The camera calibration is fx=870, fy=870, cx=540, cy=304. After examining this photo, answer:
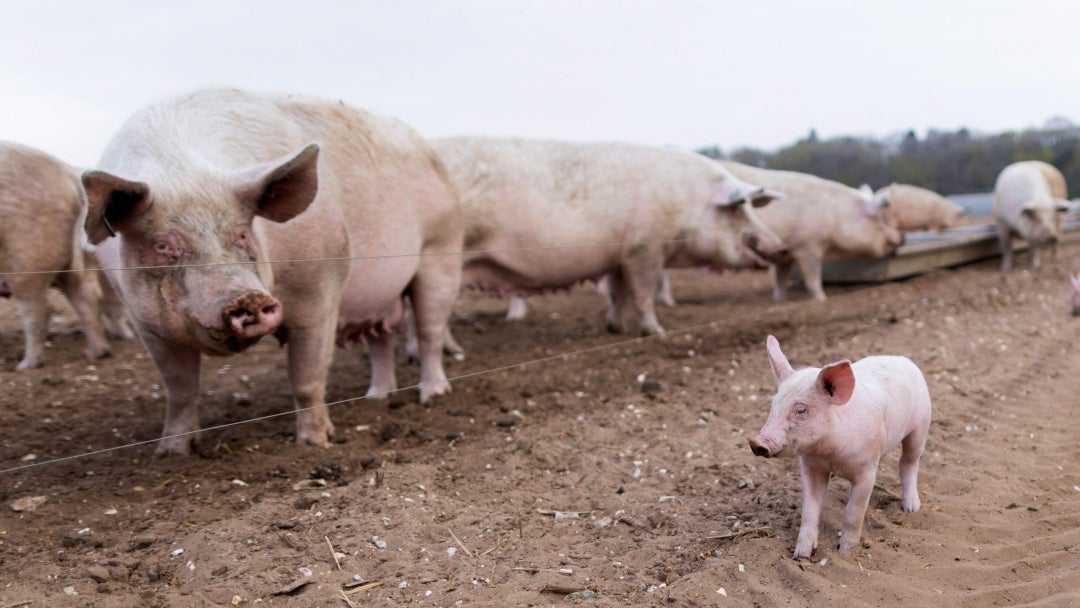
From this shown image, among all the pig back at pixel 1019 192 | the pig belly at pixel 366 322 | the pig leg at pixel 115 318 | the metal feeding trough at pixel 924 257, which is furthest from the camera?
the pig back at pixel 1019 192

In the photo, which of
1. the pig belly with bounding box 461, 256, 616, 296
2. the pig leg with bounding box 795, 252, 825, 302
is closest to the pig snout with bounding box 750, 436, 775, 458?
the pig belly with bounding box 461, 256, 616, 296

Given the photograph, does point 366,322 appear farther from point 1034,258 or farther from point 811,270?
point 1034,258

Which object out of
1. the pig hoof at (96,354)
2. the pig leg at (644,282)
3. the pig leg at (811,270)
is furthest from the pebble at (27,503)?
the pig leg at (811,270)

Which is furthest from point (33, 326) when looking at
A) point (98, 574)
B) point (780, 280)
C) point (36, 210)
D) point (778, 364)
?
point (780, 280)

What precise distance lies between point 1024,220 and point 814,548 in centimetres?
1071

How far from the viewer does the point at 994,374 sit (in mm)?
5770

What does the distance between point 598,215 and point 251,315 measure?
4495mm

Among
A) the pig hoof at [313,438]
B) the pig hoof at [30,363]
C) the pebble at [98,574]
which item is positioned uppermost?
the pebble at [98,574]

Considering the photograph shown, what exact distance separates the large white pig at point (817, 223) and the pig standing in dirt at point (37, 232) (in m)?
6.68

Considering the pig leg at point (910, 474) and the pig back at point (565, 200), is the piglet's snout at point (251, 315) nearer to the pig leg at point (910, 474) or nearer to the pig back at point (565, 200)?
the pig leg at point (910, 474)

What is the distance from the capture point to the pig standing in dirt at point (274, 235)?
3.68 meters

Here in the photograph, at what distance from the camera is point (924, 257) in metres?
11.6

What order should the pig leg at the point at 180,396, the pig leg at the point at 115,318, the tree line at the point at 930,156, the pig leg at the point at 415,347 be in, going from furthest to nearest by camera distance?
the tree line at the point at 930,156, the pig leg at the point at 115,318, the pig leg at the point at 415,347, the pig leg at the point at 180,396

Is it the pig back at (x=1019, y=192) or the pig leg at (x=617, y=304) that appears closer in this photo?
the pig leg at (x=617, y=304)
